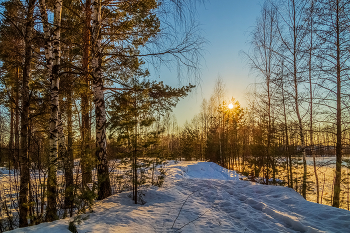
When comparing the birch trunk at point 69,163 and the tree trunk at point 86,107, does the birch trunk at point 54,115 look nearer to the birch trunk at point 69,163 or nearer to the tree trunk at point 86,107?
the birch trunk at point 69,163

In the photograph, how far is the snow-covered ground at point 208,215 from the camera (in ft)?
11.3

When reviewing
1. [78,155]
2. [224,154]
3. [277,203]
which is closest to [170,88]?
[78,155]

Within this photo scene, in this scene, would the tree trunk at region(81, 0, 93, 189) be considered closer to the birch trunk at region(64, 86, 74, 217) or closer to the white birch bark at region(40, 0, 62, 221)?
the birch trunk at region(64, 86, 74, 217)

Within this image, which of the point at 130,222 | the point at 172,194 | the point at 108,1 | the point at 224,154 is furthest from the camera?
the point at 224,154

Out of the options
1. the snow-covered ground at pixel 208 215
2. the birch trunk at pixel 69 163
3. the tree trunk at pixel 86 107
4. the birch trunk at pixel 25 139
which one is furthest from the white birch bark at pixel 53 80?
the snow-covered ground at pixel 208 215

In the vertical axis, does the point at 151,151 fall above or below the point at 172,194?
above

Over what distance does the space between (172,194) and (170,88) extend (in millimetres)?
3573

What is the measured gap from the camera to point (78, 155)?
407cm

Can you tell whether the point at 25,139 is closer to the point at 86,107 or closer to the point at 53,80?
the point at 53,80

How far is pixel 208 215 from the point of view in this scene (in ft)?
14.1

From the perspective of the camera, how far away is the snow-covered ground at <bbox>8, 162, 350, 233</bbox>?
345cm

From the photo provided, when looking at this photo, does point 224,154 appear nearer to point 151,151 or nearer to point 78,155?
point 151,151

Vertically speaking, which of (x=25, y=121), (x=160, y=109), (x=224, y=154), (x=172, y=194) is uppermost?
(x=160, y=109)

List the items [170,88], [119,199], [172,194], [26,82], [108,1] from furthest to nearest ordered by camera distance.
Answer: [170,88] < [172,194] < [108,1] < [119,199] < [26,82]
